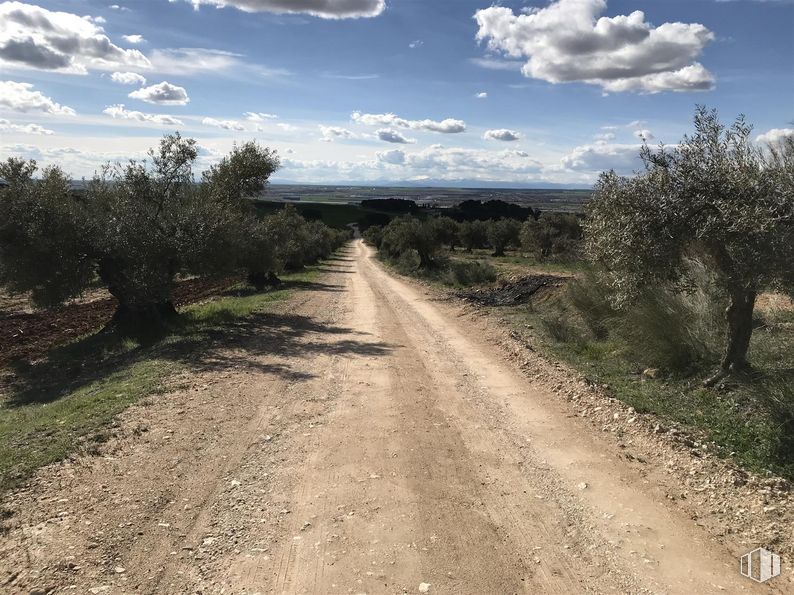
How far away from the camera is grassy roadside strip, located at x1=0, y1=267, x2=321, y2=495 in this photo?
7223 millimetres

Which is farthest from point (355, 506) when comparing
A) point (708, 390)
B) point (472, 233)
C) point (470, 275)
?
point (472, 233)

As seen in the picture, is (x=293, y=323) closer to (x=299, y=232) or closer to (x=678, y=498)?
(x=678, y=498)

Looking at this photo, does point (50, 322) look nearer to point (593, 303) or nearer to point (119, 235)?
point (119, 235)

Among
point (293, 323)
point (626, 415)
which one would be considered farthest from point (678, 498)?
point (293, 323)

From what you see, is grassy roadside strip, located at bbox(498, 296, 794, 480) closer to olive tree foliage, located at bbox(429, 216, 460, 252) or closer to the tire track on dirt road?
the tire track on dirt road

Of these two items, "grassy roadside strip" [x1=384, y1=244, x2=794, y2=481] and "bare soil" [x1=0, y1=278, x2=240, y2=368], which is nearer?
"grassy roadside strip" [x1=384, y1=244, x2=794, y2=481]

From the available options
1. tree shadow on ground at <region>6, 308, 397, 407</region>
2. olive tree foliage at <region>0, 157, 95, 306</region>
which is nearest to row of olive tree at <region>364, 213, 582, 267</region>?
tree shadow on ground at <region>6, 308, 397, 407</region>

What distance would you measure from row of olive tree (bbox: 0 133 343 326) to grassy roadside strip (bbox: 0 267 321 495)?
1804 mm

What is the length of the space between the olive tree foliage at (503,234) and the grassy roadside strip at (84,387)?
55.3 metres

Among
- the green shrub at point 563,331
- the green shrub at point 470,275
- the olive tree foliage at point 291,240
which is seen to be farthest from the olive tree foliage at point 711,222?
the green shrub at point 470,275

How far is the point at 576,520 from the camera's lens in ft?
17.6

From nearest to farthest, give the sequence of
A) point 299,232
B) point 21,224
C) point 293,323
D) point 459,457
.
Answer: point 459,457, point 21,224, point 293,323, point 299,232

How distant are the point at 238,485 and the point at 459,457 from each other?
9.06 ft

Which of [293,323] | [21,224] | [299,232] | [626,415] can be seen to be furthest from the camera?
[299,232]
